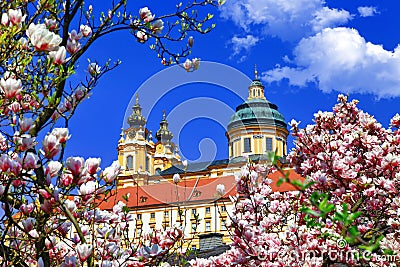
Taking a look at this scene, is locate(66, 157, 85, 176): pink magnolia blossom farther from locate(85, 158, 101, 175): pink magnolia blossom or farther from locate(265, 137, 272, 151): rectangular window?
locate(265, 137, 272, 151): rectangular window

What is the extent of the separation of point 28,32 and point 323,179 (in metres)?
2.86

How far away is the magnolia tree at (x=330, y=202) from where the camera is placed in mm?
4172

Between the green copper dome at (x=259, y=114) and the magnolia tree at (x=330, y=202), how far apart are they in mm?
59803

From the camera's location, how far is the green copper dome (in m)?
69.8

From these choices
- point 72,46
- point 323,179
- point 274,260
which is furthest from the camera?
point 323,179

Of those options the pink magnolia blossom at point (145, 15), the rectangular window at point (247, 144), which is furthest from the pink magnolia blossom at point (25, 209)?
the rectangular window at point (247, 144)

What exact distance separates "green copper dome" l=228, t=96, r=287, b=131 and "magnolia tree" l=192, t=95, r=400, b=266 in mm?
59803

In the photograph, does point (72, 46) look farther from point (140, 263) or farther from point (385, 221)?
point (385, 221)

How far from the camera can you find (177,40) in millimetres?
4879

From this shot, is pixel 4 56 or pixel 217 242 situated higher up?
pixel 217 242

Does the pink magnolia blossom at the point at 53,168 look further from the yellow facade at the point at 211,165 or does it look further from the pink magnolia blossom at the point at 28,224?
the yellow facade at the point at 211,165

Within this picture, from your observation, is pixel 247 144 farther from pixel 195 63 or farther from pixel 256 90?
pixel 195 63

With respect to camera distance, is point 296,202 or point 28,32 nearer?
point 28,32

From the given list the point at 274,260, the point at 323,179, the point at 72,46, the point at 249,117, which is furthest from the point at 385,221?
the point at 249,117
